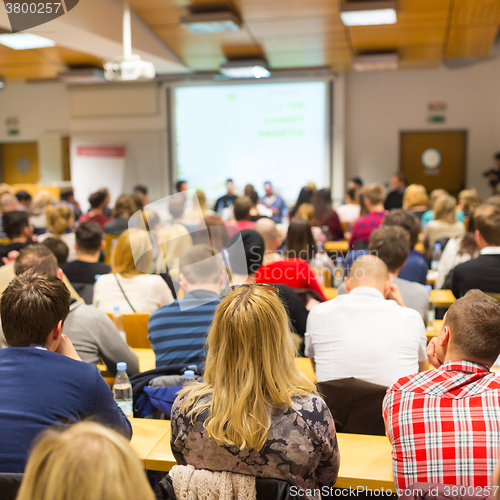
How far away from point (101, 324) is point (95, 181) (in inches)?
388

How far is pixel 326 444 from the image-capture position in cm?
151

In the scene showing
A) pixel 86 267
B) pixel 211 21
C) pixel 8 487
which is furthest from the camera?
pixel 211 21

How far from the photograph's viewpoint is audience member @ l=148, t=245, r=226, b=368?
8.41ft

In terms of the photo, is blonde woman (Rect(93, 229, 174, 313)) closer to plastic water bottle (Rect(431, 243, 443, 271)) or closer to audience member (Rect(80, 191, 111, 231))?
plastic water bottle (Rect(431, 243, 443, 271))

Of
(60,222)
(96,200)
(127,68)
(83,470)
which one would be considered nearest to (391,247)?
(83,470)

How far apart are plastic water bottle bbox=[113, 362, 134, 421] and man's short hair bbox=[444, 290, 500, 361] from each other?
137 cm

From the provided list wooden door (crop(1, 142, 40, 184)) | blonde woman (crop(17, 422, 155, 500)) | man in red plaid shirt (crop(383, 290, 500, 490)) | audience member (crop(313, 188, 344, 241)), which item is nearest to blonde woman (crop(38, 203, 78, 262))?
audience member (crop(313, 188, 344, 241))

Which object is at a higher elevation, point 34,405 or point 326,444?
point 34,405

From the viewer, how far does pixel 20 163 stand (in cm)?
1329

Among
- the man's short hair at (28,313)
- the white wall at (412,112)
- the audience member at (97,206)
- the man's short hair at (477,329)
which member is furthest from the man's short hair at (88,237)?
the white wall at (412,112)

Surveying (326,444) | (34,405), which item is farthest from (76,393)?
(326,444)

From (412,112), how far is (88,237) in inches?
338

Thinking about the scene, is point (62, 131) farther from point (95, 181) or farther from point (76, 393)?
point (76, 393)

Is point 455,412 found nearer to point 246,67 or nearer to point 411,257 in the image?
point 411,257
